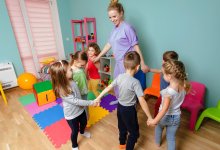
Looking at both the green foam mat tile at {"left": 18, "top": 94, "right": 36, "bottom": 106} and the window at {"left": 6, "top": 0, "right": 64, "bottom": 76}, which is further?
the window at {"left": 6, "top": 0, "right": 64, "bottom": 76}

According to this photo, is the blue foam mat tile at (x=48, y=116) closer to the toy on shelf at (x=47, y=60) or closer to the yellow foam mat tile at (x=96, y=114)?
the yellow foam mat tile at (x=96, y=114)

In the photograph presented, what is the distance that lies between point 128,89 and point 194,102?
124cm

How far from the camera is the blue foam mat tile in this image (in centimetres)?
206

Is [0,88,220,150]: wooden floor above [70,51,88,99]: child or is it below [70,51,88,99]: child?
below

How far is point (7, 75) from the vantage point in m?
3.21

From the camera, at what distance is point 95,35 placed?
3.41 meters

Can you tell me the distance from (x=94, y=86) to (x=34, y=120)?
103cm

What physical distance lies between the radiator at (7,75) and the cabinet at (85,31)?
5.28 feet

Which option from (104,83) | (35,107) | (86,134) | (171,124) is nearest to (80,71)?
(86,134)

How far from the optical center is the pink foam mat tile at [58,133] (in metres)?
1.72

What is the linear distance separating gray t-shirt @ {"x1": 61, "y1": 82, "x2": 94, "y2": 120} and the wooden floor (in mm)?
481

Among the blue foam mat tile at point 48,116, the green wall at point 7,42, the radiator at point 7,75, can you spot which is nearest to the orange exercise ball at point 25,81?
the radiator at point 7,75

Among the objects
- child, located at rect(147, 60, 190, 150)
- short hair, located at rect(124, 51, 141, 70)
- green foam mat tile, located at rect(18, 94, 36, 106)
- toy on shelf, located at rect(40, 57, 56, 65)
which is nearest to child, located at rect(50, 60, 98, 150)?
short hair, located at rect(124, 51, 141, 70)

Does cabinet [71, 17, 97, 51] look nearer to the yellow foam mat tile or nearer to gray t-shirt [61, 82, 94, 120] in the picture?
the yellow foam mat tile
